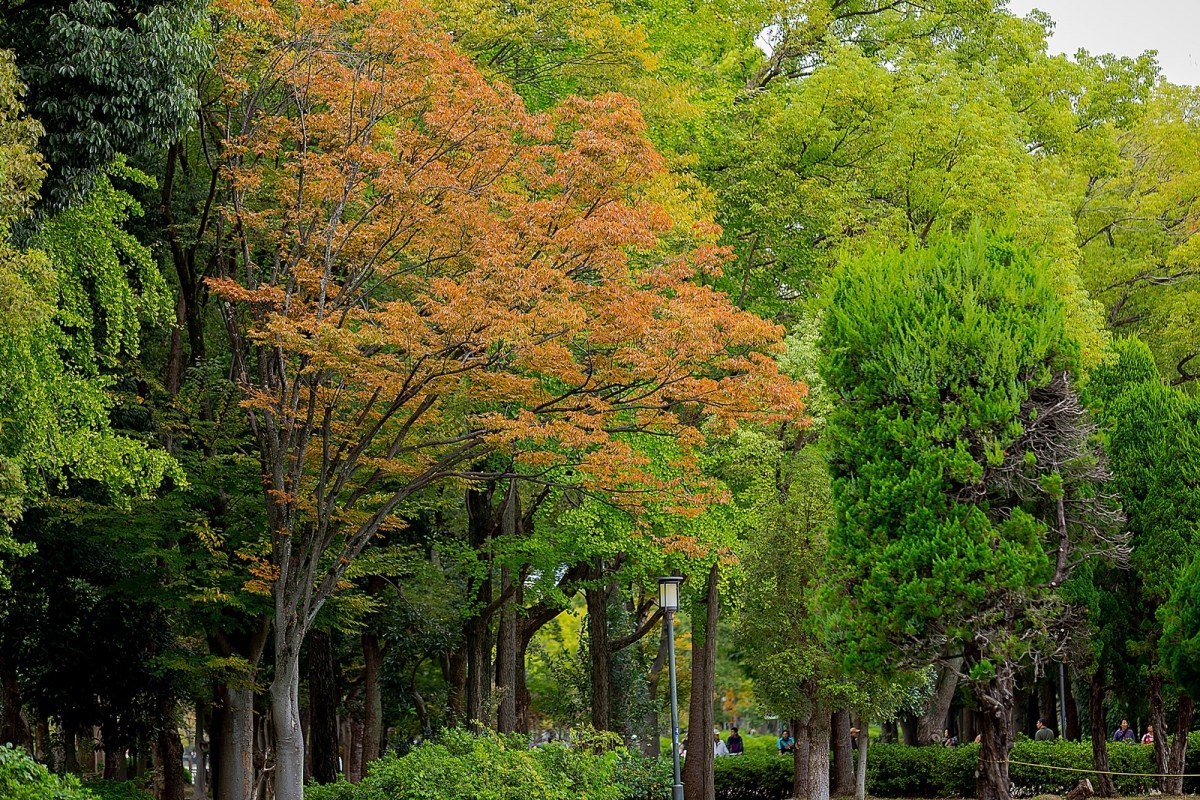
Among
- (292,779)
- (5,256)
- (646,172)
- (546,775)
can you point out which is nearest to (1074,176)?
(646,172)

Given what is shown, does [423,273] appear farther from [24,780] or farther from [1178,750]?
[1178,750]

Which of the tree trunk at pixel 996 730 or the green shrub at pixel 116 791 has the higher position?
the tree trunk at pixel 996 730

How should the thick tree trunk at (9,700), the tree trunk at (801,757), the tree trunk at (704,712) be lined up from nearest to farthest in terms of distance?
the thick tree trunk at (9,700), the tree trunk at (704,712), the tree trunk at (801,757)

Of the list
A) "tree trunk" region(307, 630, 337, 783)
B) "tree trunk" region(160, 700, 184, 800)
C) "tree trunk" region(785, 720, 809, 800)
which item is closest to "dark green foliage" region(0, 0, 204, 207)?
"tree trunk" region(307, 630, 337, 783)

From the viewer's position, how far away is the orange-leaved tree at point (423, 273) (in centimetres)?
1434

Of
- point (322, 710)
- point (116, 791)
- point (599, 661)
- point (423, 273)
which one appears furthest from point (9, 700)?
point (423, 273)

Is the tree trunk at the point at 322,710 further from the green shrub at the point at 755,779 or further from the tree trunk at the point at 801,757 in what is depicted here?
Result: the green shrub at the point at 755,779

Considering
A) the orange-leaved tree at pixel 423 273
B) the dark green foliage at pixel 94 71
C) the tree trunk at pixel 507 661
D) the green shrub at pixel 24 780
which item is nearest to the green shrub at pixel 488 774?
the orange-leaved tree at pixel 423 273

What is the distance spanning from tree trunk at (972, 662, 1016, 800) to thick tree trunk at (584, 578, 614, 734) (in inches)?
255

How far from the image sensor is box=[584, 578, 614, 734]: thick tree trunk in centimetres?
2225

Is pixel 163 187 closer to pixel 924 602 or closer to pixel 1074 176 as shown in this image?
pixel 924 602

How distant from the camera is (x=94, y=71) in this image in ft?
40.8

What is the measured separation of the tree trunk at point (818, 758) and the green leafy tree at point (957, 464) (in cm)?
517

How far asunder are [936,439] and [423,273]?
6645 mm
